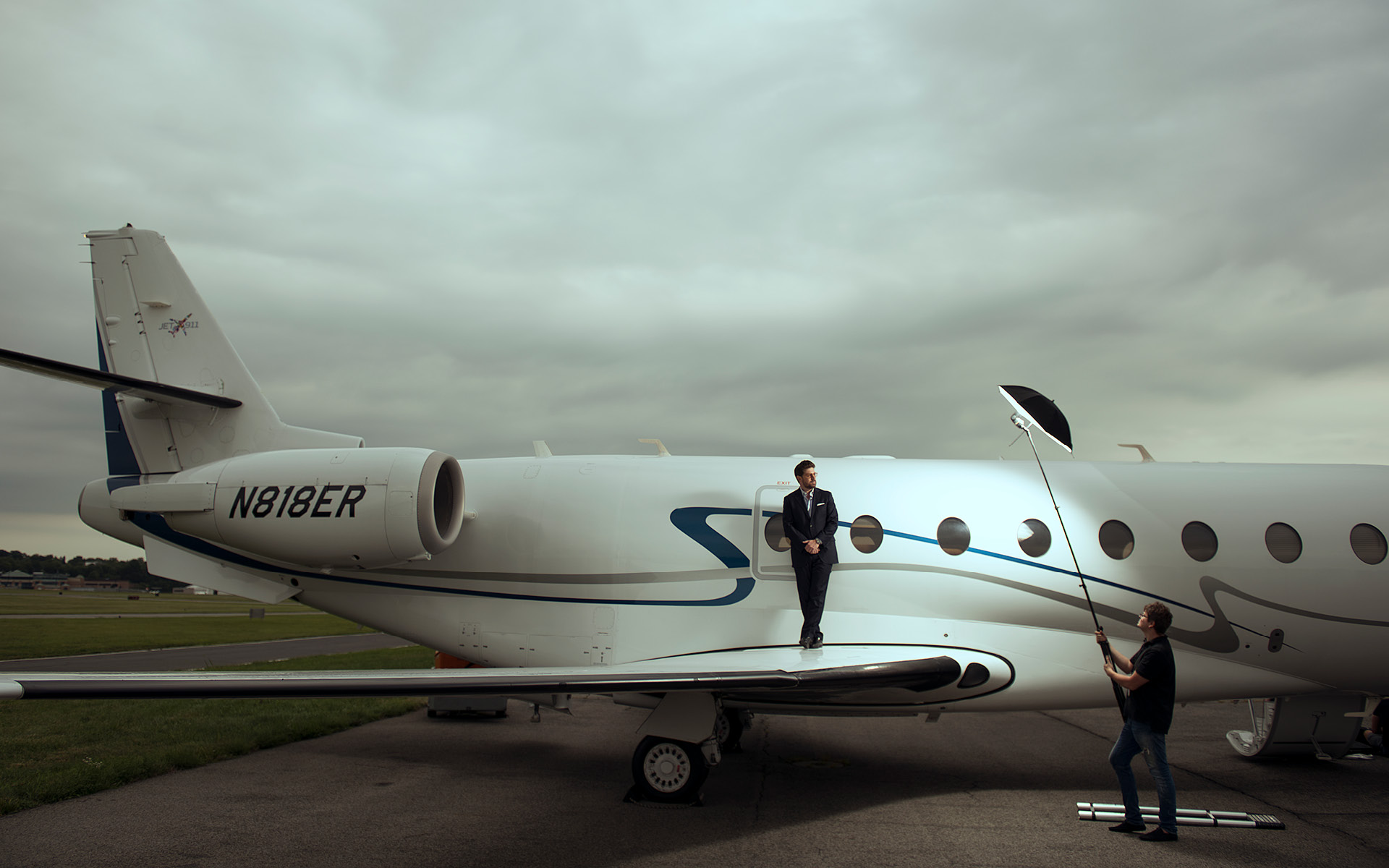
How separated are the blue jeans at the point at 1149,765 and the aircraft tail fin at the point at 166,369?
800 cm

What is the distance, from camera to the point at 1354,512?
297 inches

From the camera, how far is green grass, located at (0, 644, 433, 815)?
680 cm

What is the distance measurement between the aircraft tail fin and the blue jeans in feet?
26.3

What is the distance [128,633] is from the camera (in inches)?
1107

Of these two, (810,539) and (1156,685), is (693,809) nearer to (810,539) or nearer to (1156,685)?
(810,539)

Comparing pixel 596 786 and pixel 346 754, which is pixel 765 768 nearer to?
pixel 596 786

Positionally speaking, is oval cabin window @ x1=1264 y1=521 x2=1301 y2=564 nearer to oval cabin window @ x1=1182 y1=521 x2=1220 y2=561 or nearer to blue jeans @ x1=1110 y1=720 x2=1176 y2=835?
oval cabin window @ x1=1182 y1=521 x2=1220 y2=561

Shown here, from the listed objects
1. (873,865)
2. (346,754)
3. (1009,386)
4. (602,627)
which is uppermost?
(1009,386)

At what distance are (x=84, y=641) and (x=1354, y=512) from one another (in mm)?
29772

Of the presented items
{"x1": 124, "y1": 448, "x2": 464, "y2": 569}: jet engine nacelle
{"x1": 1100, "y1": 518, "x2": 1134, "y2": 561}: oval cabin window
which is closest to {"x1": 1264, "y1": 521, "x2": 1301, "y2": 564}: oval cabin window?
{"x1": 1100, "y1": 518, "x2": 1134, "y2": 561}: oval cabin window

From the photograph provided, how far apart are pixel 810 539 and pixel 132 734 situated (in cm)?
821

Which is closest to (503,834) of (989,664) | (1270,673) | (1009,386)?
(989,664)

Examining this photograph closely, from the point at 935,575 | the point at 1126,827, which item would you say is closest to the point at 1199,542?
the point at 935,575

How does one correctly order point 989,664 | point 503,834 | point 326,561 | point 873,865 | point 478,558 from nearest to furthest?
point 873,865 → point 503,834 → point 989,664 → point 326,561 → point 478,558
